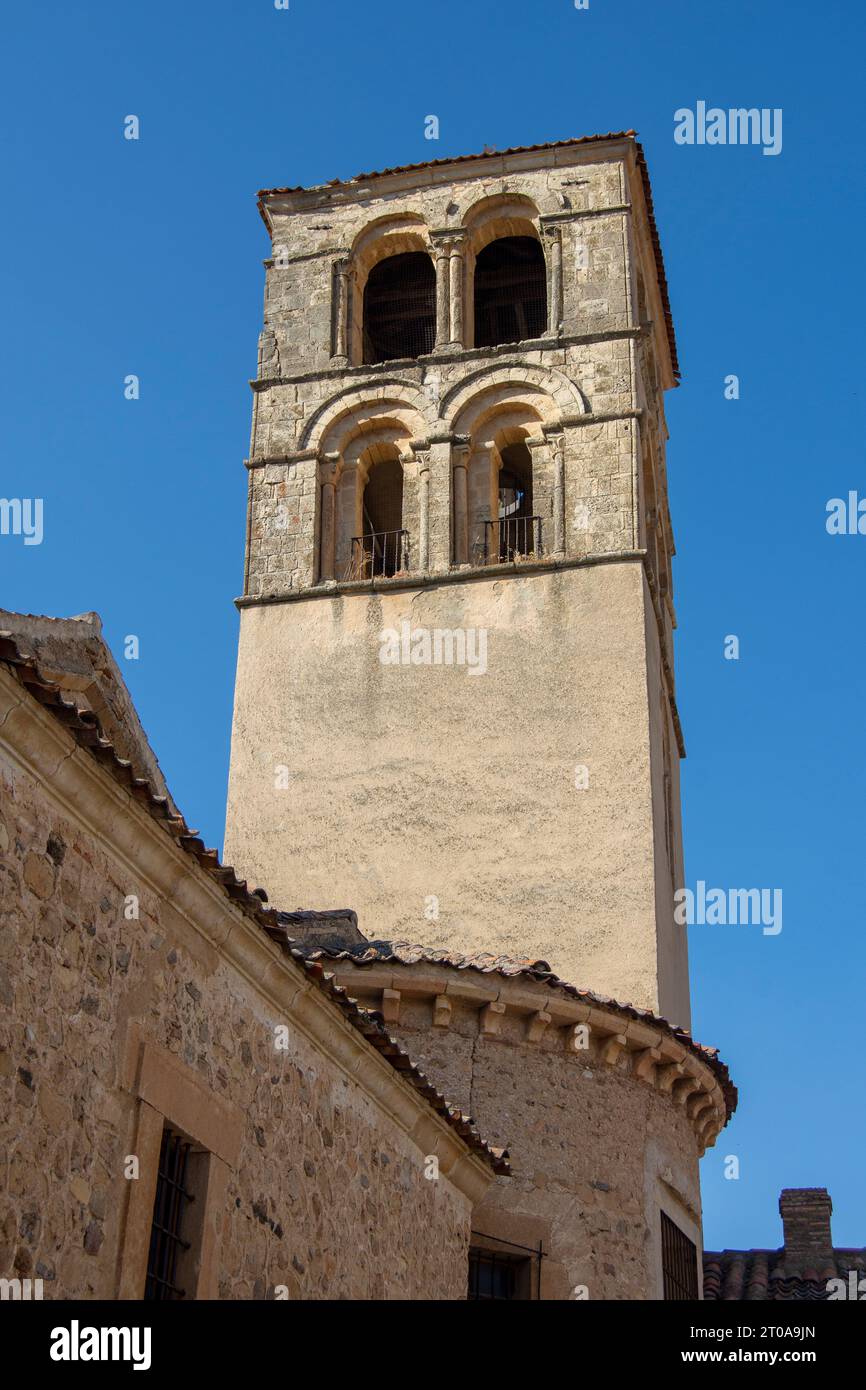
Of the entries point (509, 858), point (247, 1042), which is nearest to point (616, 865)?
point (509, 858)

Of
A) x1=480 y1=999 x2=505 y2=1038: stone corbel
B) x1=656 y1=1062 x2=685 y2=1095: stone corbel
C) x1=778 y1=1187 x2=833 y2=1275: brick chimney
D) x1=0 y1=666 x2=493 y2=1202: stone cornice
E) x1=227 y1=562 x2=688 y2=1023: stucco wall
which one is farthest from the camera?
x1=778 y1=1187 x2=833 y2=1275: brick chimney

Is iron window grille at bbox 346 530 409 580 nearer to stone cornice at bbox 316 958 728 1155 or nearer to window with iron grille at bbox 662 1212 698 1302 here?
stone cornice at bbox 316 958 728 1155

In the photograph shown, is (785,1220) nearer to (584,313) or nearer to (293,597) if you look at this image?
(293,597)

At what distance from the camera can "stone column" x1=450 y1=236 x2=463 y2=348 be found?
22.1 metres

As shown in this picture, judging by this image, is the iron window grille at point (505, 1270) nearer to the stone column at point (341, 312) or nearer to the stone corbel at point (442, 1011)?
the stone corbel at point (442, 1011)

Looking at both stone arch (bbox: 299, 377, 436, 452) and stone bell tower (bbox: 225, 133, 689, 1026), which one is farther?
stone arch (bbox: 299, 377, 436, 452)

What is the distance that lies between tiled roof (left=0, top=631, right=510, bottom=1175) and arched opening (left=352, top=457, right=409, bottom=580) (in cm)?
1041

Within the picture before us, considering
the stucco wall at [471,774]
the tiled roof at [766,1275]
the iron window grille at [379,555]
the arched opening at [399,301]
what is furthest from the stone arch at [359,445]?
the tiled roof at [766,1275]

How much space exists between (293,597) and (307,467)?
6.59 ft

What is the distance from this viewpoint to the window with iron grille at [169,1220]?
303 inches

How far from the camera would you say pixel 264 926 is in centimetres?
847

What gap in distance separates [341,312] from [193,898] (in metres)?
15.9

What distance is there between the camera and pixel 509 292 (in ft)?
80.5

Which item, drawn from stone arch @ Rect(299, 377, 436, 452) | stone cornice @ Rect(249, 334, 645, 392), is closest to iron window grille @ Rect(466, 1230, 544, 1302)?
stone arch @ Rect(299, 377, 436, 452)
